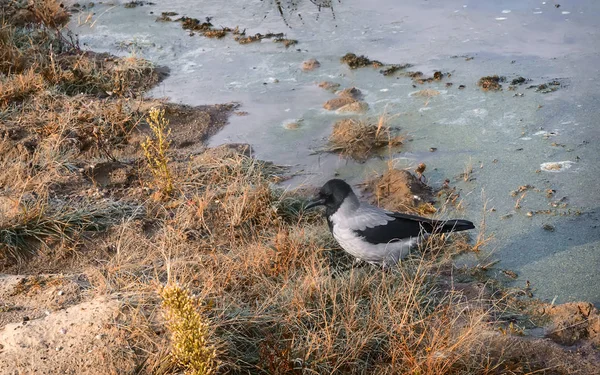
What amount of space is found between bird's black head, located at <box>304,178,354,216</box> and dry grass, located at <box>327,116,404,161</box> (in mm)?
1484

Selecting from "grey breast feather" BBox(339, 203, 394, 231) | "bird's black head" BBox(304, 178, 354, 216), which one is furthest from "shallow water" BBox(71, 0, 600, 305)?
"bird's black head" BBox(304, 178, 354, 216)

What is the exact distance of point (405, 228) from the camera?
4.07m

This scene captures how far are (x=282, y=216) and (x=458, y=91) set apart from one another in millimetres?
2598

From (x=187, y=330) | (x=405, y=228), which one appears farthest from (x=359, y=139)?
(x=187, y=330)

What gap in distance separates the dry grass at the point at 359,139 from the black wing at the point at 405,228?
5.17ft

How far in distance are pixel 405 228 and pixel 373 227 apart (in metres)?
0.21

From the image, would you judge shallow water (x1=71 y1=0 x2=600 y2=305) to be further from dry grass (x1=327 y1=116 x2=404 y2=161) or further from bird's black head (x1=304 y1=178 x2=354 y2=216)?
bird's black head (x1=304 y1=178 x2=354 y2=216)

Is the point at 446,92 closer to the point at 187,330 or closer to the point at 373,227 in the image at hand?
the point at 373,227

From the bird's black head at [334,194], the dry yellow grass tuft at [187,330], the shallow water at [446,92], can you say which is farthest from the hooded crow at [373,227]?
the dry yellow grass tuft at [187,330]

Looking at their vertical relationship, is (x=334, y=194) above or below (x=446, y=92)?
above

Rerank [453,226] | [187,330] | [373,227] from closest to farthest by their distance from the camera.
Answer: [187,330] → [373,227] → [453,226]

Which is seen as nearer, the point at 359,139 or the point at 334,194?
the point at 334,194

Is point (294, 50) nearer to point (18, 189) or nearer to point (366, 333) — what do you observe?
point (18, 189)

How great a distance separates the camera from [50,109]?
20.5 feet
